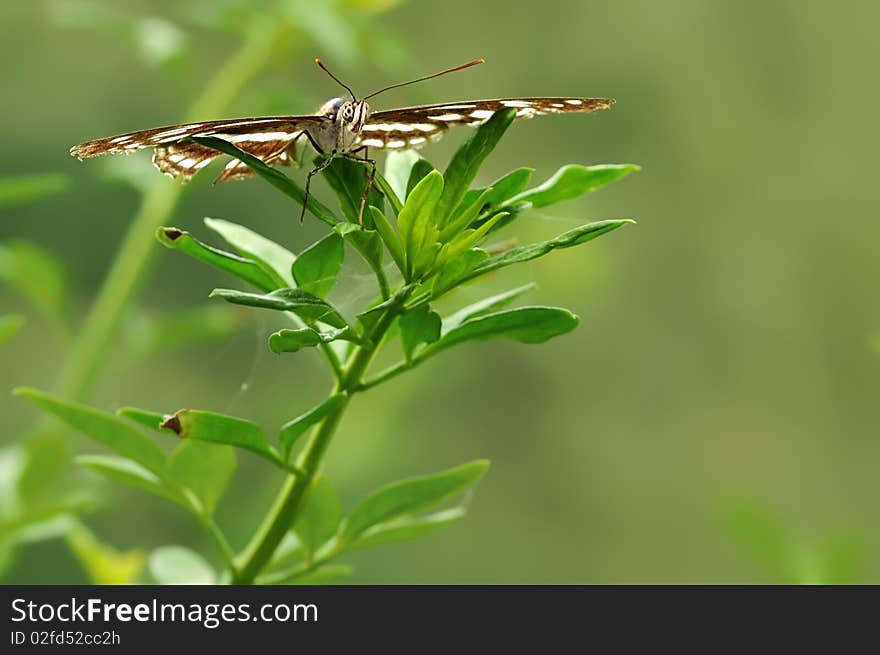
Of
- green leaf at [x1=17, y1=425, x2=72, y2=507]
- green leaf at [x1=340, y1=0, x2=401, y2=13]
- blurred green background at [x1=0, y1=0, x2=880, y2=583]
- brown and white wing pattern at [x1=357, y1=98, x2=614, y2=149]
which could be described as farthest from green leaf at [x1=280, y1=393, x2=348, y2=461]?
blurred green background at [x1=0, y1=0, x2=880, y2=583]

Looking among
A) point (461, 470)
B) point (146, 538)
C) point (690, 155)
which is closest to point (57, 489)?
point (461, 470)

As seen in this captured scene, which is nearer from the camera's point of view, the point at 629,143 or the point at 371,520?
the point at 371,520

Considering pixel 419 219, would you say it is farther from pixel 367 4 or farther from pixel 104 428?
pixel 367 4

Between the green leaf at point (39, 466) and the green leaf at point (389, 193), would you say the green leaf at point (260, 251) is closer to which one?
the green leaf at point (389, 193)

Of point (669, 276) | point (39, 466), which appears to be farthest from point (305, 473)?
point (669, 276)

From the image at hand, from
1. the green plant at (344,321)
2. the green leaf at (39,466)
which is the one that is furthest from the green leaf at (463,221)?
the green leaf at (39,466)

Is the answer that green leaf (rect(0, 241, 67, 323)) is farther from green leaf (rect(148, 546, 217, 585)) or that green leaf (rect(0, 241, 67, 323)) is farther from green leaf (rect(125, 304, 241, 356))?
green leaf (rect(148, 546, 217, 585))
